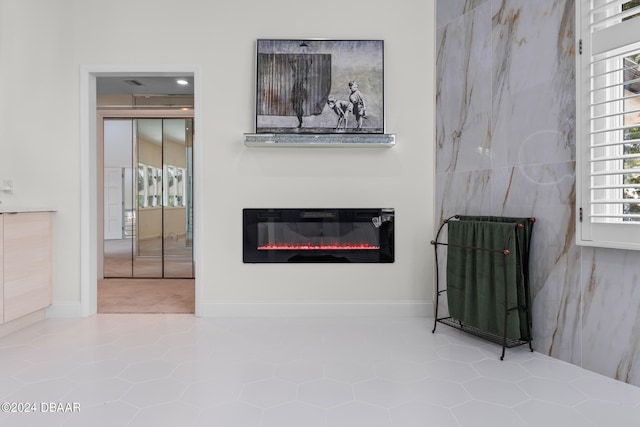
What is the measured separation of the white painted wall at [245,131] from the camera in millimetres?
2926

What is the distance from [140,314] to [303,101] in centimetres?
226

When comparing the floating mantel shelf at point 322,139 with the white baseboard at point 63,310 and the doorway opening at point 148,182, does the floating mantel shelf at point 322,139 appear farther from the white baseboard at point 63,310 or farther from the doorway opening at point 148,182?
the doorway opening at point 148,182

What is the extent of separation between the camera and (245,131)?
9.60 feet

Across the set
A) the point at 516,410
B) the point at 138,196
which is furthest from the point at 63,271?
the point at 516,410

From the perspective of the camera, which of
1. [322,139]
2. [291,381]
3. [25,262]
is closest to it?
[291,381]

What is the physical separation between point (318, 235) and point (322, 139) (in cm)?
80

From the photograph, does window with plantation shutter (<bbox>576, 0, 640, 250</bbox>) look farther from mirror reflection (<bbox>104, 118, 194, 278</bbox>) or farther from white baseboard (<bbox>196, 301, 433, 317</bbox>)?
mirror reflection (<bbox>104, 118, 194, 278</bbox>)

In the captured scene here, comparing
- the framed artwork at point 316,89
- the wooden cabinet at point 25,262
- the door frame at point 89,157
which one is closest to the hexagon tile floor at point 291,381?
the wooden cabinet at point 25,262

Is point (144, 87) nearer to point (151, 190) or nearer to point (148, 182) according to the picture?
point (148, 182)

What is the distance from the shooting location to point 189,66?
2.92 meters

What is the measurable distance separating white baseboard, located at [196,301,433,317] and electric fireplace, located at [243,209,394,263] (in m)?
0.35

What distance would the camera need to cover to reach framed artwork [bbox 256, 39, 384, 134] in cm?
288

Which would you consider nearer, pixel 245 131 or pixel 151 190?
pixel 245 131

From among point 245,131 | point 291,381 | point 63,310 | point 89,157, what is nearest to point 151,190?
point 89,157
